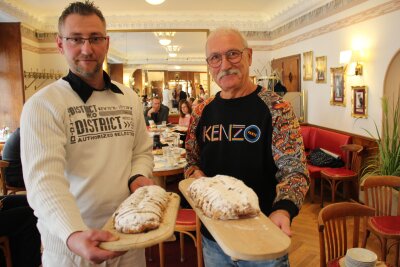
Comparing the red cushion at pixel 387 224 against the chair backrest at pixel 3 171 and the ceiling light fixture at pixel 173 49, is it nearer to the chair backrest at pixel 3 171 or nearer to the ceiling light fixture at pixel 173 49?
the chair backrest at pixel 3 171

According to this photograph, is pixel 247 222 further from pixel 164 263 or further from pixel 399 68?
pixel 399 68

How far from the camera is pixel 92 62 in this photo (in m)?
1.31

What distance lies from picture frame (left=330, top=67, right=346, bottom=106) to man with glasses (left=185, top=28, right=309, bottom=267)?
4263mm

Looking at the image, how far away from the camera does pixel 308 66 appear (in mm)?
6387

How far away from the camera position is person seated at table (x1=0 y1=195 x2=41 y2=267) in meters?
2.65

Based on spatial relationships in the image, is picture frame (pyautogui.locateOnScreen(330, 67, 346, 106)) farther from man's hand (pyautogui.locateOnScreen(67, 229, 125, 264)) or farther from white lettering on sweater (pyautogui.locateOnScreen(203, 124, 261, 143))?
man's hand (pyautogui.locateOnScreen(67, 229, 125, 264))

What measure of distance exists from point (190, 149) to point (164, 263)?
6.25ft

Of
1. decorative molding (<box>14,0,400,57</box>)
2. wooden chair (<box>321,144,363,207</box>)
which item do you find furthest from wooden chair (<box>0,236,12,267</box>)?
wooden chair (<box>321,144,363,207</box>)

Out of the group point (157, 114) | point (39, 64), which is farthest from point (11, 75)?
point (157, 114)

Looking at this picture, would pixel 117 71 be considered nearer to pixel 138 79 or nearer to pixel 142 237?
pixel 138 79

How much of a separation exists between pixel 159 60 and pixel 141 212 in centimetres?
811

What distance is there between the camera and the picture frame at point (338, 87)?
525cm

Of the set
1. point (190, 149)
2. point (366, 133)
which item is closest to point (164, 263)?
point (190, 149)

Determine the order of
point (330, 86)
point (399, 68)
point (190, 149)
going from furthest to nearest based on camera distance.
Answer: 1. point (330, 86)
2. point (399, 68)
3. point (190, 149)
